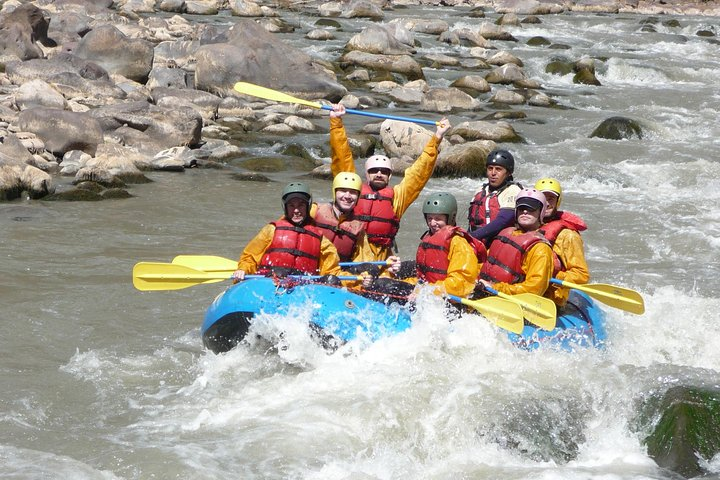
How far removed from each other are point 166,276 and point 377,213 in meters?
1.53

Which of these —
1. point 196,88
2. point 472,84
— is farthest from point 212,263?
point 472,84

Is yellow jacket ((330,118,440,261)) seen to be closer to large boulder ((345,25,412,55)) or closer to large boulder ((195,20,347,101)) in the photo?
large boulder ((195,20,347,101))

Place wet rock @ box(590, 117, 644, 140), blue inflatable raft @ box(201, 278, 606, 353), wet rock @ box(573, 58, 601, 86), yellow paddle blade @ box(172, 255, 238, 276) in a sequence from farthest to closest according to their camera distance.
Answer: wet rock @ box(573, 58, 601, 86)
wet rock @ box(590, 117, 644, 140)
yellow paddle blade @ box(172, 255, 238, 276)
blue inflatable raft @ box(201, 278, 606, 353)

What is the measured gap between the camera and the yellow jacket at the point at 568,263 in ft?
21.2

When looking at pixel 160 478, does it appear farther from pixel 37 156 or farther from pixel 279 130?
pixel 279 130

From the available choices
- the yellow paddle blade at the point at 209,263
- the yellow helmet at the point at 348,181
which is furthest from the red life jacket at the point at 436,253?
the yellow paddle blade at the point at 209,263

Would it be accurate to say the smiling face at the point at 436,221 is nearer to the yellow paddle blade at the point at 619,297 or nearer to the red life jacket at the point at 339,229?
the red life jacket at the point at 339,229

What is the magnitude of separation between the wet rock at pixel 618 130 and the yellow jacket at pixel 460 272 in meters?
10.2

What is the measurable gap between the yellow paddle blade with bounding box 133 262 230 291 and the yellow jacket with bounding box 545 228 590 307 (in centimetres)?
224

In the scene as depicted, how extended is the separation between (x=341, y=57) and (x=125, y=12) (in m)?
7.12

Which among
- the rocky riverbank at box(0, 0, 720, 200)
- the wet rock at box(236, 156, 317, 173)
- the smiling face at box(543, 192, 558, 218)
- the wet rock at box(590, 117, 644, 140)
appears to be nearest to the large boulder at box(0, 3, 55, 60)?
the rocky riverbank at box(0, 0, 720, 200)

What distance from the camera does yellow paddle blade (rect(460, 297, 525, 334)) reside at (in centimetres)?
579

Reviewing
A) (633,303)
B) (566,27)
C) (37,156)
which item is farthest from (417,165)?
(566,27)

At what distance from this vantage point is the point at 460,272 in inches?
239
